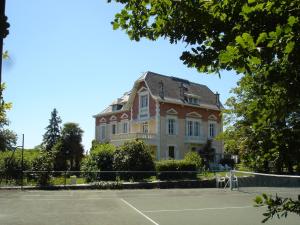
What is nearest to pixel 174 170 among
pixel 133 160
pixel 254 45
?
pixel 133 160

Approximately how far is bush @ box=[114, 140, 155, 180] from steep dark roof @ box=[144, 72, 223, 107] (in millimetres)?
19230

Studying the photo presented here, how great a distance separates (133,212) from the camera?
707 inches

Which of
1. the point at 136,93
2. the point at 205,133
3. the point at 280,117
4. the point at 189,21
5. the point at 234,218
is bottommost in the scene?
the point at 234,218

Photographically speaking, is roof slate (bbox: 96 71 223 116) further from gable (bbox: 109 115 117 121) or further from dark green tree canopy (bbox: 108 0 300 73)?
dark green tree canopy (bbox: 108 0 300 73)

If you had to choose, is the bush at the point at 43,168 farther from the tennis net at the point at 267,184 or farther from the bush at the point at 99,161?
the tennis net at the point at 267,184

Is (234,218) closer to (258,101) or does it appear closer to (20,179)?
(258,101)

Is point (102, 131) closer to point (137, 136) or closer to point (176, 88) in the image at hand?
point (176, 88)

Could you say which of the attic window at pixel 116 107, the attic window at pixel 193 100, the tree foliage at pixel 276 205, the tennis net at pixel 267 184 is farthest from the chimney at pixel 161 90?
the tree foliage at pixel 276 205

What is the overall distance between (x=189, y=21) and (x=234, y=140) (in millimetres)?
40819

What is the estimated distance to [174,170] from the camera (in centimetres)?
3569

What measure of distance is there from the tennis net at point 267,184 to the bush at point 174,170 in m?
4.62

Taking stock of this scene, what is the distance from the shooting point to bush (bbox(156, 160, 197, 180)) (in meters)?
34.7

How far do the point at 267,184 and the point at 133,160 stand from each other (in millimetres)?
12747

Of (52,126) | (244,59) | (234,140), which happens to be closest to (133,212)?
(244,59)
